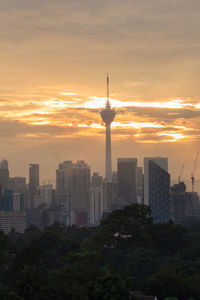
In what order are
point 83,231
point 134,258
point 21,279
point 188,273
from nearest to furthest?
point 21,279, point 188,273, point 134,258, point 83,231

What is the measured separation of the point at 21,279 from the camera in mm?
67062

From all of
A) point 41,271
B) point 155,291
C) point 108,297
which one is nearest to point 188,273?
point 155,291

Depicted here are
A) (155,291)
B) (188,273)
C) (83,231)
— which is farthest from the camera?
(83,231)

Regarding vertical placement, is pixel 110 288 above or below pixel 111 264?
below

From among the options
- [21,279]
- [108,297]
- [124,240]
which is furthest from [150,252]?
[21,279]

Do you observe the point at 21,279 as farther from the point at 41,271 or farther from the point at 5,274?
the point at 5,274

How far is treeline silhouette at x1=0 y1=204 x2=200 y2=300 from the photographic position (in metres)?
68.4

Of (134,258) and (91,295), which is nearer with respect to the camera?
(91,295)

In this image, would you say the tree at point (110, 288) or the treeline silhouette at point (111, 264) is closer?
the treeline silhouette at point (111, 264)

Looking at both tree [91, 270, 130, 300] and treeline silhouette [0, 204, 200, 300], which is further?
tree [91, 270, 130, 300]

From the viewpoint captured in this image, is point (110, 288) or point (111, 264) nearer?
point (110, 288)

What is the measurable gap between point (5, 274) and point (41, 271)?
13.4m

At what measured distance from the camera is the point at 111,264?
349 feet

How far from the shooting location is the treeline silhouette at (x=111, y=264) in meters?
68.4
